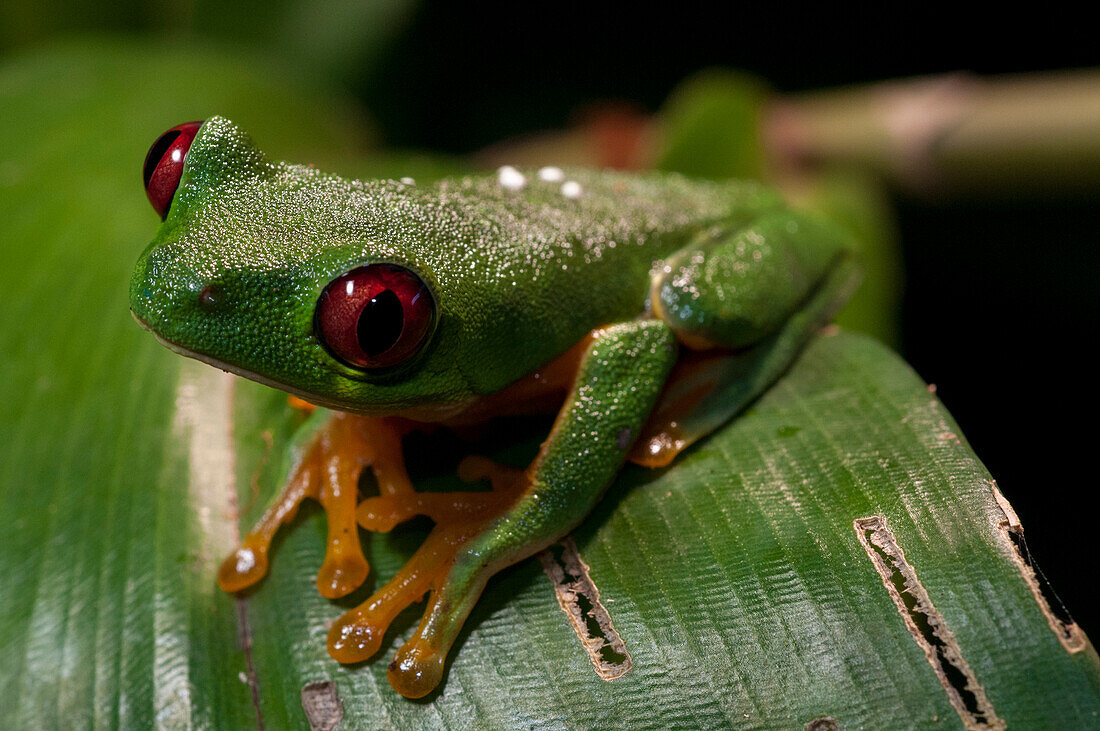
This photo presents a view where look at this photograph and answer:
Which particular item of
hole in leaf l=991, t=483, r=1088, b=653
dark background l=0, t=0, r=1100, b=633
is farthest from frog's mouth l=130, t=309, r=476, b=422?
dark background l=0, t=0, r=1100, b=633

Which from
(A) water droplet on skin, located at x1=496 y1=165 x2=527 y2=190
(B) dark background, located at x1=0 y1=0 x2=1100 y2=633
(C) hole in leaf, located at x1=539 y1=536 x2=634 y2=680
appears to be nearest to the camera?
(C) hole in leaf, located at x1=539 y1=536 x2=634 y2=680

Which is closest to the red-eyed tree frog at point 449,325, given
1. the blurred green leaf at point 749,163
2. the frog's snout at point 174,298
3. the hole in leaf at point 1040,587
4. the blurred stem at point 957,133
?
the frog's snout at point 174,298

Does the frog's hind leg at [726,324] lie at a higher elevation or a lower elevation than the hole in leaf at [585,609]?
higher

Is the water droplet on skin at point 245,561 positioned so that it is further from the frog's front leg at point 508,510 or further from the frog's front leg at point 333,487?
the frog's front leg at point 508,510

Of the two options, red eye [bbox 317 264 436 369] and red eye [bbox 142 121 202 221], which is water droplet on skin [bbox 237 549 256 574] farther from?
red eye [bbox 142 121 202 221]

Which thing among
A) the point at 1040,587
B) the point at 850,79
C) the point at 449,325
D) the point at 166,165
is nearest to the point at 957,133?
the point at 850,79

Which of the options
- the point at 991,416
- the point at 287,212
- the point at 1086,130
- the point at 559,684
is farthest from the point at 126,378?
the point at 991,416
